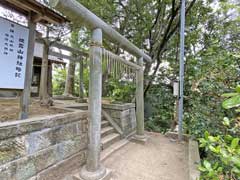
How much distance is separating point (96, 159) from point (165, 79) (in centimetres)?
545

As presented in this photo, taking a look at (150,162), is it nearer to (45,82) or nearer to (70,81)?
(45,82)

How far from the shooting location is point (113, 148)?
376cm

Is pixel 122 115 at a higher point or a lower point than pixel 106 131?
higher

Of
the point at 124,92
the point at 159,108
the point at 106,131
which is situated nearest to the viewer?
the point at 106,131

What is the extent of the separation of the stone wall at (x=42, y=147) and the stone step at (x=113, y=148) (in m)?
0.55

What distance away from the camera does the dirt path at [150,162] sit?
2877mm

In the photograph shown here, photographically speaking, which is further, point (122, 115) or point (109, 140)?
point (122, 115)

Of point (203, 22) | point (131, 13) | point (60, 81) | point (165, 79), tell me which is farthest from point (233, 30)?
point (60, 81)

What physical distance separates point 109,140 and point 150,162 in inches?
42.5

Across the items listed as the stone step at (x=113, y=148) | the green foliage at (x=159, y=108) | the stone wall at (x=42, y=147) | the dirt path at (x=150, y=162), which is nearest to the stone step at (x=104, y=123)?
the stone step at (x=113, y=148)

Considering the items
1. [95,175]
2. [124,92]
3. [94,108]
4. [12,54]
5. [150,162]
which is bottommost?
[150,162]

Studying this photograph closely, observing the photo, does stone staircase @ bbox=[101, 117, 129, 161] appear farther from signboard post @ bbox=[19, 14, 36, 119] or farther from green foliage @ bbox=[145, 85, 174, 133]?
green foliage @ bbox=[145, 85, 174, 133]

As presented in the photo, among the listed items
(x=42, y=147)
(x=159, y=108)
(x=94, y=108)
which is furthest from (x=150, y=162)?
(x=159, y=108)

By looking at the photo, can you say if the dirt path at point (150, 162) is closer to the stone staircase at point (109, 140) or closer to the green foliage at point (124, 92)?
the stone staircase at point (109, 140)
